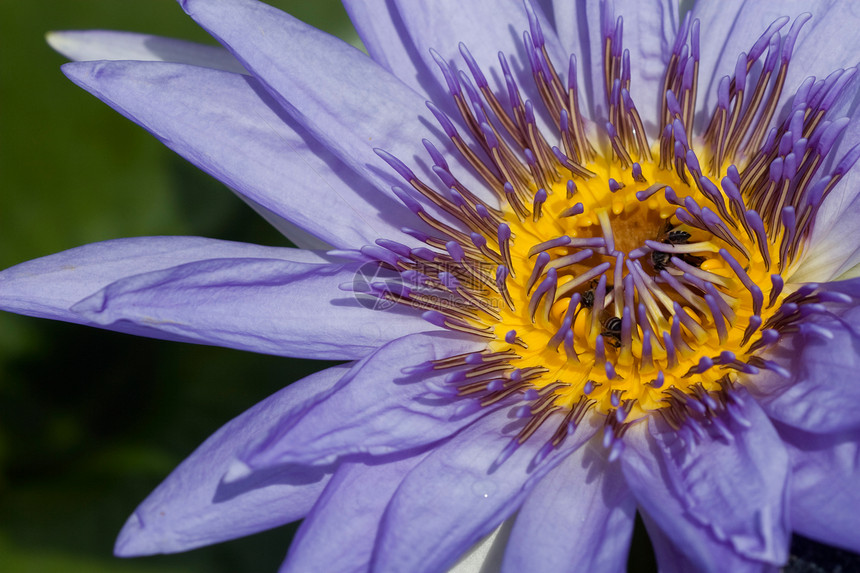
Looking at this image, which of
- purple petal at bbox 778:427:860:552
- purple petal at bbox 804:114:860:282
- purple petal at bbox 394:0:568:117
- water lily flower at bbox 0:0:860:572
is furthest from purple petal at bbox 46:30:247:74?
purple petal at bbox 778:427:860:552

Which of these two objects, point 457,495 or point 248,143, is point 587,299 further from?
point 248,143

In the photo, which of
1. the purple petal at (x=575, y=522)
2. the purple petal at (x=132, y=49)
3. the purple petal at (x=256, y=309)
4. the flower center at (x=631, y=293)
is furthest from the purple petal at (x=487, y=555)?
the purple petal at (x=132, y=49)

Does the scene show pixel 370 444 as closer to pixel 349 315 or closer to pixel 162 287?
pixel 349 315

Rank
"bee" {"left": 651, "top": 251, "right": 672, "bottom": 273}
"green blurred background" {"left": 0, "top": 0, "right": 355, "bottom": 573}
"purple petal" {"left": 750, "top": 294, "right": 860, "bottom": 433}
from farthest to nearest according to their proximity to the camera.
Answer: "green blurred background" {"left": 0, "top": 0, "right": 355, "bottom": 573}, "bee" {"left": 651, "top": 251, "right": 672, "bottom": 273}, "purple petal" {"left": 750, "top": 294, "right": 860, "bottom": 433}

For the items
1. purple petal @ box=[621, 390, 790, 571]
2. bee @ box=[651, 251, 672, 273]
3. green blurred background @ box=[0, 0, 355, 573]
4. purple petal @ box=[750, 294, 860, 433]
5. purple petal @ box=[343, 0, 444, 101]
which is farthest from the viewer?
green blurred background @ box=[0, 0, 355, 573]

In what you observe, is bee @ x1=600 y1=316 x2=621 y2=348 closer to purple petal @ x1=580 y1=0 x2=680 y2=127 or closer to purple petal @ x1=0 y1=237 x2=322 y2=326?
purple petal @ x1=580 y1=0 x2=680 y2=127
